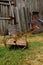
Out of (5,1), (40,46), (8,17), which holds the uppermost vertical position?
(5,1)

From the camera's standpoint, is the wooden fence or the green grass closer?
the green grass

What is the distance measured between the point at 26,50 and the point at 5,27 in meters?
4.07

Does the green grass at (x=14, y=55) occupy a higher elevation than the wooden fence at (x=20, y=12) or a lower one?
lower

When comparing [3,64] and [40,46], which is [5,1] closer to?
[40,46]

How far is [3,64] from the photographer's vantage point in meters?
5.92

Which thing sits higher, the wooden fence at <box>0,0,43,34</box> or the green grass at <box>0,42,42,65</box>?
the wooden fence at <box>0,0,43,34</box>

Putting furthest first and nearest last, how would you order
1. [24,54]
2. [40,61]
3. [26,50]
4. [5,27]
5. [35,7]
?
[35,7], [5,27], [26,50], [24,54], [40,61]

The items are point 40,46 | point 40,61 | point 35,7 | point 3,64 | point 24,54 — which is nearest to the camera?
point 3,64

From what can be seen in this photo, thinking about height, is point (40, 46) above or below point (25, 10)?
below

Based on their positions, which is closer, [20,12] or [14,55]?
[14,55]

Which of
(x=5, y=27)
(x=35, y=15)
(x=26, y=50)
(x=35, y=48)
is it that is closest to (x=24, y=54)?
(x=26, y=50)

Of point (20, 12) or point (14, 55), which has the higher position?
point (20, 12)

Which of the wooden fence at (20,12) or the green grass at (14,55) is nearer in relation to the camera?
the green grass at (14,55)

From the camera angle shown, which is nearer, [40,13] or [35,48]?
[35,48]
